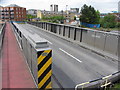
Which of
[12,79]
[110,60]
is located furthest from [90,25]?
[12,79]

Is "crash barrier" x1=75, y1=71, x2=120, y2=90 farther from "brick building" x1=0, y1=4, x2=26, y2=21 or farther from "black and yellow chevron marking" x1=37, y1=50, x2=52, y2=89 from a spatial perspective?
"brick building" x1=0, y1=4, x2=26, y2=21

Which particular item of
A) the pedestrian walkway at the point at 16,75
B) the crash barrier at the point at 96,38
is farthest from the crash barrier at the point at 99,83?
the crash barrier at the point at 96,38

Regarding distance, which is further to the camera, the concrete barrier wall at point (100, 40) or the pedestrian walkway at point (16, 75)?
the concrete barrier wall at point (100, 40)

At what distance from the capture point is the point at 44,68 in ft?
14.5

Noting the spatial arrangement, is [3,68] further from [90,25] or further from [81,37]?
[90,25]

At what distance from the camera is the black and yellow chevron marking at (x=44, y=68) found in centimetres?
427

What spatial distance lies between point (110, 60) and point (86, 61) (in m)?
1.89

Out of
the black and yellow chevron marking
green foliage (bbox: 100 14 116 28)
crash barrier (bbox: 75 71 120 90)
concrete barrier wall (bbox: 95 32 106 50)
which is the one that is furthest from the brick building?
crash barrier (bbox: 75 71 120 90)

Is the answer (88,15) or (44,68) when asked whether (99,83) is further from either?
(88,15)

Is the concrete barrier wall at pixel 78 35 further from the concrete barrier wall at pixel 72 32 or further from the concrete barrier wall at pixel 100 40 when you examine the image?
the concrete barrier wall at pixel 100 40

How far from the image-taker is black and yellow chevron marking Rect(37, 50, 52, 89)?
4.27 meters

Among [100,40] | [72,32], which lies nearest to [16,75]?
[100,40]

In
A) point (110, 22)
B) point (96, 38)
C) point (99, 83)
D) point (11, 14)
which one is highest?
point (11, 14)

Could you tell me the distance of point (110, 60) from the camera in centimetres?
884
